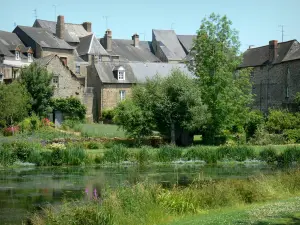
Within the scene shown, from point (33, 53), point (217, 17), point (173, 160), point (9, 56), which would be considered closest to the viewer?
point (173, 160)

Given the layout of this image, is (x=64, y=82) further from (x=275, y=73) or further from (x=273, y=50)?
(x=273, y=50)

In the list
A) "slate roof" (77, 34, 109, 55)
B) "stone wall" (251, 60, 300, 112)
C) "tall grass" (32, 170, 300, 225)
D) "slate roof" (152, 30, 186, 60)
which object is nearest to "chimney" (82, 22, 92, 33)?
"slate roof" (77, 34, 109, 55)

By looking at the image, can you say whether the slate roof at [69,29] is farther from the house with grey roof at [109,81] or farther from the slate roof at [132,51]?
the house with grey roof at [109,81]

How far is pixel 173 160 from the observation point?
3081 centimetres

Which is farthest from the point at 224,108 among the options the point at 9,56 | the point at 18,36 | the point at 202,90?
the point at 18,36

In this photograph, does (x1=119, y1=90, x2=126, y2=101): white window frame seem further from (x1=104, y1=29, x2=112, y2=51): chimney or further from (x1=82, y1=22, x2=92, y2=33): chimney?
(x1=82, y1=22, x2=92, y2=33): chimney

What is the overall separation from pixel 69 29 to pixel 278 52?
32.2 meters

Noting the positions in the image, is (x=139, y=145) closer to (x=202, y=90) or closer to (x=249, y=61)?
(x=202, y=90)

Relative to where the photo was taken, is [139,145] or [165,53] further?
[165,53]

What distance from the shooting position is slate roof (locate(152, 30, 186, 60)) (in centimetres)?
7500

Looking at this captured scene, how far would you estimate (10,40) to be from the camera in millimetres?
56594

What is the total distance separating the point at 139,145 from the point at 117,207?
72.5 ft

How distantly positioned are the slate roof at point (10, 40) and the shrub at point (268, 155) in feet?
110

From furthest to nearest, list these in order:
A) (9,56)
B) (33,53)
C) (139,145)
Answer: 1. (33,53)
2. (9,56)
3. (139,145)
